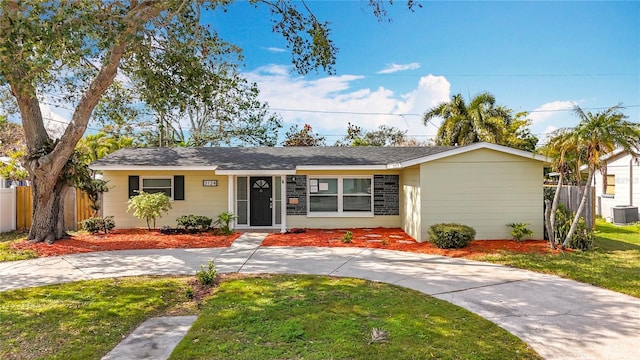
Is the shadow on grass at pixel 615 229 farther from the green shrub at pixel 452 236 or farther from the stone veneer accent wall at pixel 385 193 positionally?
the stone veneer accent wall at pixel 385 193

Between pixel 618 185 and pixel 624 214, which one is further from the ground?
pixel 618 185

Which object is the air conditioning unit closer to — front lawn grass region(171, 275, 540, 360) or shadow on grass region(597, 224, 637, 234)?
shadow on grass region(597, 224, 637, 234)

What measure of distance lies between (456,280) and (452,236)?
9.23ft

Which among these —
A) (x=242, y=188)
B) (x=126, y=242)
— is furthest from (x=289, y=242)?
(x=126, y=242)

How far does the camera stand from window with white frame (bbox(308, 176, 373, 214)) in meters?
12.9

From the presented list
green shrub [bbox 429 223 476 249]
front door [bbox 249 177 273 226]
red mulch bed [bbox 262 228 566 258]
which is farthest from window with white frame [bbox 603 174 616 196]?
front door [bbox 249 177 273 226]

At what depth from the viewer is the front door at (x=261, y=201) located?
42.6 feet

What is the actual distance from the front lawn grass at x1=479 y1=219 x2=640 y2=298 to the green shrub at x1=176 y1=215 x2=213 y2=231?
348 inches

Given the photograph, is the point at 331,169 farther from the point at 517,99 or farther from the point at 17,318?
the point at 517,99

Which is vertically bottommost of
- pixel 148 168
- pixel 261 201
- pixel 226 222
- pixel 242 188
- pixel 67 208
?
pixel 226 222

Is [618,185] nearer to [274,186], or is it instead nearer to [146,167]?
[274,186]

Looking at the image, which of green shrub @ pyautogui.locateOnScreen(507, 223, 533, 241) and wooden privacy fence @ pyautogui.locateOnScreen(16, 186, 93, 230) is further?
wooden privacy fence @ pyautogui.locateOnScreen(16, 186, 93, 230)

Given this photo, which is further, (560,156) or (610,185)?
(610,185)

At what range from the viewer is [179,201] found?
13.0m
